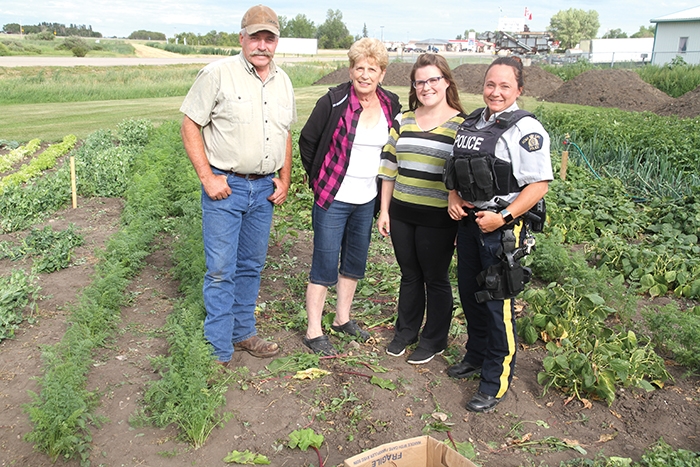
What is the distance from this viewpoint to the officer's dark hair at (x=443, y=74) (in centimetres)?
374

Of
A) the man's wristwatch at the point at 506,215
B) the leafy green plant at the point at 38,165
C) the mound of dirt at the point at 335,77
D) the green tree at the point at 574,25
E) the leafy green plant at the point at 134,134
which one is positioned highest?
the green tree at the point at 574,25

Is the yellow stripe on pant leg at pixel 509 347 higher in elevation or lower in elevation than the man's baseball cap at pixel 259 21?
lower

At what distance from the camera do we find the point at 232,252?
12.8ft

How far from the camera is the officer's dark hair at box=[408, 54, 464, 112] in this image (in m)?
3.74

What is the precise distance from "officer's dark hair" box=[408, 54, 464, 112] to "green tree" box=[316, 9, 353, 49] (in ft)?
306

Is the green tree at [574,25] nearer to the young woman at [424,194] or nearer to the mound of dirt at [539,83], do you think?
the mound of dirt at [539,83]

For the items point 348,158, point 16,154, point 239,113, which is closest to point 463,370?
point 348,158

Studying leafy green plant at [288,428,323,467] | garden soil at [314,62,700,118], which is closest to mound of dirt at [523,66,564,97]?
garden soil at [314,62,700,118]

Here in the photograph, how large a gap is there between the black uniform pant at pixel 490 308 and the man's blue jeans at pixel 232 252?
4.23 feet

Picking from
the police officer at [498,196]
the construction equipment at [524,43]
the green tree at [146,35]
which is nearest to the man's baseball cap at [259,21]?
the police officer at [498,196]

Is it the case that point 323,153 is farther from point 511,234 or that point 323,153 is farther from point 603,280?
point 603,280

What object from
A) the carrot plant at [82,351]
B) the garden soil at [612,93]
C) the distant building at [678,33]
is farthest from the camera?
the distant building at [678,33]

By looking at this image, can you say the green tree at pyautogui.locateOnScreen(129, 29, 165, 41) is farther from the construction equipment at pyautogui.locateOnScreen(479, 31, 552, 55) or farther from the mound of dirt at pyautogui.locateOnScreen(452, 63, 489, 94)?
the mound of dirt at pyautogui.locateOnScreen(452, 63, 489, 94)

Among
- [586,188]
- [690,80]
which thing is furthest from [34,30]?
[586,188]
